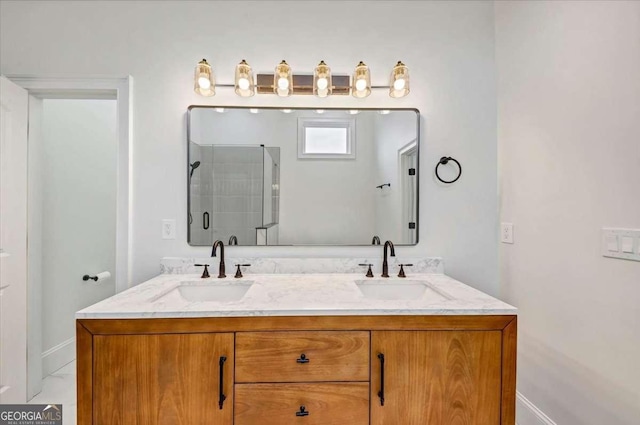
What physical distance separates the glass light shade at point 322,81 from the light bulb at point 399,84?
1.18 feet

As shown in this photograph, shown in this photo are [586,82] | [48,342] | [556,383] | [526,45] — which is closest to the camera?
[586,82]

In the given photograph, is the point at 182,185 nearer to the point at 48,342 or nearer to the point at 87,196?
the point at 87,196

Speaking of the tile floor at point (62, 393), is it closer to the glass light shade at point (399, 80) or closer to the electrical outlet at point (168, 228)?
the electrical outlet at point (168, 228)

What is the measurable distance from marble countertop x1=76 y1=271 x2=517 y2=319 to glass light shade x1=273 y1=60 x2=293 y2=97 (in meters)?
1.05

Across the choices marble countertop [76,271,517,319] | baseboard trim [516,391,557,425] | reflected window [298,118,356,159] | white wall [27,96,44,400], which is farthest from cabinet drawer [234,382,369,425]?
white wall [27,96,44,400]

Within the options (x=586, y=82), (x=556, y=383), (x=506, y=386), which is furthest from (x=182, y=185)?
(x=556, y=383)

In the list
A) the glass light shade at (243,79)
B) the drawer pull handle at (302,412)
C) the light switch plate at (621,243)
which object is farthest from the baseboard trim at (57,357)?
the light switch plate at (621,243)

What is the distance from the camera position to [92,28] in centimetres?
179

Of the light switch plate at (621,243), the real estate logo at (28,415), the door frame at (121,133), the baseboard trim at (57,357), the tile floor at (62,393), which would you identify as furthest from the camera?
the baseboard trim at (57,357)

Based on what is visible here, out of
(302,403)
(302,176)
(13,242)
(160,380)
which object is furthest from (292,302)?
(13,242)

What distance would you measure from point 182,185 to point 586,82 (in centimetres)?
206

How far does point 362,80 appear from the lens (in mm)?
1700

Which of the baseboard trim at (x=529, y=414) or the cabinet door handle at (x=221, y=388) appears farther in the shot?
the baseboard trim at (x=529, y=414)

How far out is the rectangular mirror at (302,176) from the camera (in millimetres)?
1795
